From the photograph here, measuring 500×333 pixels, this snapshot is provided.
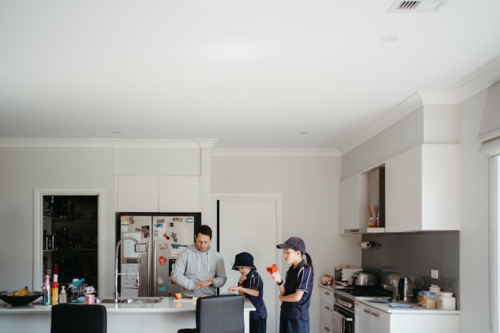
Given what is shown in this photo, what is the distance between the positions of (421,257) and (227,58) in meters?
2.76

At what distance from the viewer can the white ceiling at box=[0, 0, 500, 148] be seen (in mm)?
2344

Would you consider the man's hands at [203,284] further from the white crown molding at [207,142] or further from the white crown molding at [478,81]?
the white crown molding at [478,81]

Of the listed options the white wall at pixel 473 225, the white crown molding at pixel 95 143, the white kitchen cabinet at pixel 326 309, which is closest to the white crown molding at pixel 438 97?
the white wall at pixel 473 225

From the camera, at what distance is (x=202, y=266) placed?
4414 millimetres

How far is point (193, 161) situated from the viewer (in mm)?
5949

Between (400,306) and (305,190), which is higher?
(305,190)

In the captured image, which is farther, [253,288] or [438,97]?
[253,288]

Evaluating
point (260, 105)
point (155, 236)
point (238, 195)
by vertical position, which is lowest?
point (155, 236)

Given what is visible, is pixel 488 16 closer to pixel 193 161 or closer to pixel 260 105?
pixel 260 105

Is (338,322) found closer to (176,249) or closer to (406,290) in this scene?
(406,290)

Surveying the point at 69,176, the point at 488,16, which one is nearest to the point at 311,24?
the point at 488,16

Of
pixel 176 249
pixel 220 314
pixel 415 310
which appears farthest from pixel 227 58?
pixel 176 249

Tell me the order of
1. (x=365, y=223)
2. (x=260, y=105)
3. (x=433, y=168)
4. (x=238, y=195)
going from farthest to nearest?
(x=238, y=195) → (x=365, y=223) → (x=260, y=105) → (x=433, y=168)

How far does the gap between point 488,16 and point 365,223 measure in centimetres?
347
